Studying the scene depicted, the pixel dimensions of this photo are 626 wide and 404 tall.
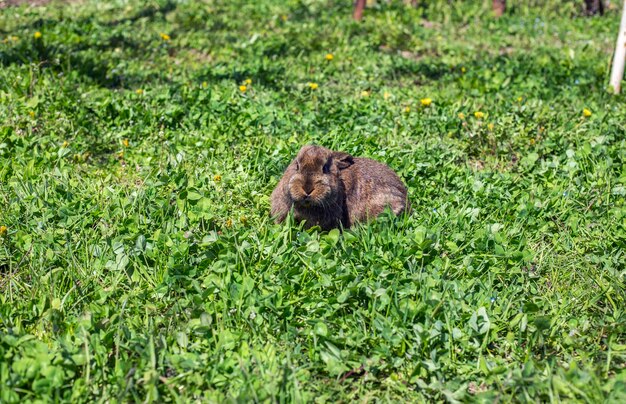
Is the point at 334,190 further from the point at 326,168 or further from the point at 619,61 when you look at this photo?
the point at 619,61

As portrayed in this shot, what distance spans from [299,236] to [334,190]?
0.44 metres

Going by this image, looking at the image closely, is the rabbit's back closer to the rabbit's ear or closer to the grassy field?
the rabbit's ear

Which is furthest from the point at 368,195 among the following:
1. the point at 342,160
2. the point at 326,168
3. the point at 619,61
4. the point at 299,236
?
the point at 619,61

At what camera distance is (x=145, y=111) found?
654 centimetres

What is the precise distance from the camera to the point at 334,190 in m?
4.59

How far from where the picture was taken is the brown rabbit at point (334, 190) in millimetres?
4484

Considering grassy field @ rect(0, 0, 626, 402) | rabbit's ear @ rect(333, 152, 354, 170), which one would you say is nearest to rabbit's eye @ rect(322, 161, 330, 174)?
rabbit's ear @ rect(333, 152, 354, 170)

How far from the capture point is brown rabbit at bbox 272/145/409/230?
448 cm

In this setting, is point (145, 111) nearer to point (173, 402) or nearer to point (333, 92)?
point (333, 92)

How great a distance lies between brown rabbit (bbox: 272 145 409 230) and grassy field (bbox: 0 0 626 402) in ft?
0.72

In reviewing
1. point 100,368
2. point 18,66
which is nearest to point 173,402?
point 100,368

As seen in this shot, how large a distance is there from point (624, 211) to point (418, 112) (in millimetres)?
2561

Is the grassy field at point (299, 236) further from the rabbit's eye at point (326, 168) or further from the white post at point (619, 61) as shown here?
the rabbit's eye at point (326, 168)

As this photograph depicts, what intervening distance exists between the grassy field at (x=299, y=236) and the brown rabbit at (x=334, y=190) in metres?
0.22
